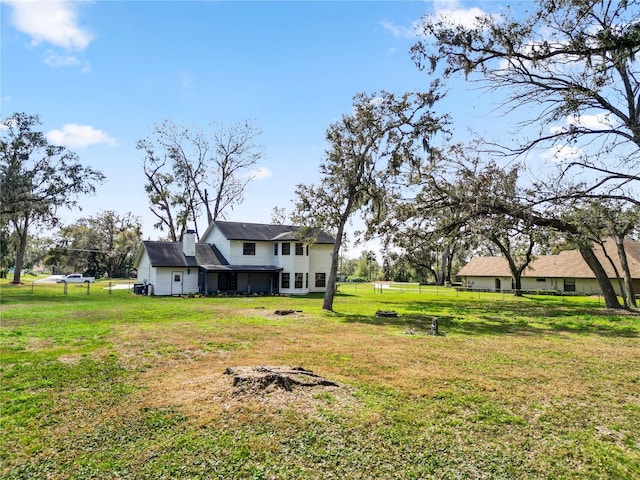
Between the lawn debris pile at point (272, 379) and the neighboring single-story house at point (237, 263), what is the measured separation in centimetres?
2435

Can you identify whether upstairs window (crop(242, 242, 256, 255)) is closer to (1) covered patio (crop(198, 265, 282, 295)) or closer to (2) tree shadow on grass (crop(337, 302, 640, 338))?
(1) covered patio (crop(198, 265, 282, 295))

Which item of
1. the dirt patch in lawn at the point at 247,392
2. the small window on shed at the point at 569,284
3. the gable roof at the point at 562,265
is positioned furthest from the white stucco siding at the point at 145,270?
the small window on shed at the point at 569,284

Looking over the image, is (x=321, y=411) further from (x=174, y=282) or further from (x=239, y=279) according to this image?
(x=239, y=279)

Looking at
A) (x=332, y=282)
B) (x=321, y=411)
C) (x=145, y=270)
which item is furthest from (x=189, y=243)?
(x=321, y=411)

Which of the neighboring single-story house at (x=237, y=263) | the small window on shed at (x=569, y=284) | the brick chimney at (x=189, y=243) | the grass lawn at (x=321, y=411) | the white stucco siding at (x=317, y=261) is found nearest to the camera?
the grass lawn at (x=321, y=411)

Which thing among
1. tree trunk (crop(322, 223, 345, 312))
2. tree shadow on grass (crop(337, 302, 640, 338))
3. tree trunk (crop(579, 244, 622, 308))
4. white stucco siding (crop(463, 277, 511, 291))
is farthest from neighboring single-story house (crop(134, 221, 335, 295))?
white stucco siding (crop(463, 277, 511, 291))

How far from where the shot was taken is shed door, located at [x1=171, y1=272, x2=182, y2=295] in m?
30.8

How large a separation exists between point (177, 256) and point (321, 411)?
94.6 feet

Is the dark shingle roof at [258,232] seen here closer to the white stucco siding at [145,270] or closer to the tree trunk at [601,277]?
the white stucco siding at [145,270]

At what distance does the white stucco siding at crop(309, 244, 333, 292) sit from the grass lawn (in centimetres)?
2422

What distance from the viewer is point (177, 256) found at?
1262 inches

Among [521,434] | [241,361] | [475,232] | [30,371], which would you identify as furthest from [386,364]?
[475,232]

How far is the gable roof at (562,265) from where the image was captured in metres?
34.5

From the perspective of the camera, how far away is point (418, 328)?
14359 millimetres
